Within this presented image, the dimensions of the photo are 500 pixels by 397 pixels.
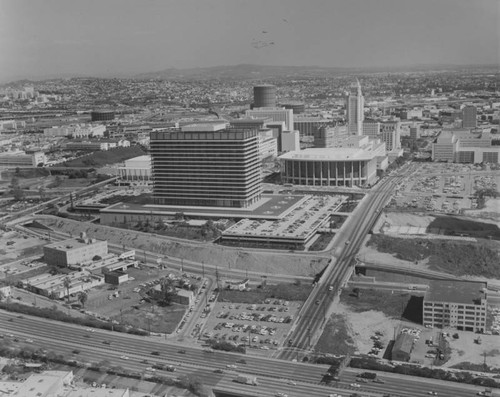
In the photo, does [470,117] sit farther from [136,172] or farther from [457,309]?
[457,309]

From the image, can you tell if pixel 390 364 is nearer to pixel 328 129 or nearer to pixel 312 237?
pixel 312 237

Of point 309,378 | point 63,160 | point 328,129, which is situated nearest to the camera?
point 309,378

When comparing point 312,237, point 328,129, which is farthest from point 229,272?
point 328,129

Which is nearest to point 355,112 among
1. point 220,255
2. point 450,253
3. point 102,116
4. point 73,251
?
point 450,253

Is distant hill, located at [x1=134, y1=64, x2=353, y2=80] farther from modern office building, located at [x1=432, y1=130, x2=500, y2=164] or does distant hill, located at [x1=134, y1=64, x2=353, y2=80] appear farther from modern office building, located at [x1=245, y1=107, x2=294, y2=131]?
modern office building, located at [x1=432, y1=130, x2=500, y2=164]

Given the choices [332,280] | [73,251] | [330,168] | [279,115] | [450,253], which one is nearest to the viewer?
[332,280]

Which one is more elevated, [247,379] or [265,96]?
[265,96]
